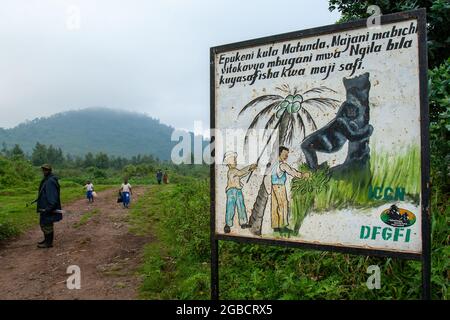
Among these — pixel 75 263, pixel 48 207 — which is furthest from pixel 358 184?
pixel 48 207

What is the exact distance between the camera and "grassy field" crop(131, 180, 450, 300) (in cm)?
437

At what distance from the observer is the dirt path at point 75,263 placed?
5324 millimetres

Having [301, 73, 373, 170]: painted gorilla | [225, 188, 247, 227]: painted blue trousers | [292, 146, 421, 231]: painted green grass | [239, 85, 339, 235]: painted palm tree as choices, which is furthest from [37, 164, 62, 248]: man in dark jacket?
[301, 73, 373, 170]: painted gorilla

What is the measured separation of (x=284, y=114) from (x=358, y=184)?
100 centimetres

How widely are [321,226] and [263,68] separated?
1683 millimetres

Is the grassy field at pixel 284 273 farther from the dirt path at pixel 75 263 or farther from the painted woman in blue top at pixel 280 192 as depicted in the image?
the painted woman in blue top at pixel 280 192

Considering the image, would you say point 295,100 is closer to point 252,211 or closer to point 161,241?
point 252,211

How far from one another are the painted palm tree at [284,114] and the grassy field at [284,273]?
1056 mm

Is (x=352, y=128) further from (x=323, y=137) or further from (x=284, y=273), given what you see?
(x=284, y=273)

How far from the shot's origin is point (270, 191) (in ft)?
13.3

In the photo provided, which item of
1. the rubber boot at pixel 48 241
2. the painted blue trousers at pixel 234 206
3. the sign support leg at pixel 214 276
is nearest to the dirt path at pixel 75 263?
the rubber boot at pixel 48 241

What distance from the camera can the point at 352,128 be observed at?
3.63m

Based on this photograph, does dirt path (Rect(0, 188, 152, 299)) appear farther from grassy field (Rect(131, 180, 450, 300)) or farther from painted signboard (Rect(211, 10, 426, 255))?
painted signboard (Rect(211, 10, 426, 255))
